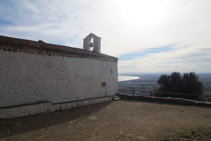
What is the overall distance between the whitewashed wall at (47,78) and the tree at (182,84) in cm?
1217

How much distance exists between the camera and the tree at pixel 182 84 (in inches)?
756

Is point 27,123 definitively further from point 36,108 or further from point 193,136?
point 193,136

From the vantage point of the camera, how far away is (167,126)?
229 inches

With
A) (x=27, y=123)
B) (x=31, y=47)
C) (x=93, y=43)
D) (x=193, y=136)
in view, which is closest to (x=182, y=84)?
(x=93, y=43)

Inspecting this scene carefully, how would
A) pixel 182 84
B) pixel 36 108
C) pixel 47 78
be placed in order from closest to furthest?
pixel 36 108 → pixel 47 78 → pixel 182 84

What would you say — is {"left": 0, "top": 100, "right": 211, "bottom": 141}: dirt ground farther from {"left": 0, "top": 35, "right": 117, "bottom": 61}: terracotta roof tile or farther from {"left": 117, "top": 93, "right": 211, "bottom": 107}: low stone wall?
{"left": 117, "top": 93, "right": 211, "bottom": 107}: low stone wall

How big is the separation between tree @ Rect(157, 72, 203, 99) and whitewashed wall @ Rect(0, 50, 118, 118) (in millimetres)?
12173

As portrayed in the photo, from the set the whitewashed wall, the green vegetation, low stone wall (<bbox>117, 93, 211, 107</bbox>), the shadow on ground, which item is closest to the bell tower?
the whitewashed wall

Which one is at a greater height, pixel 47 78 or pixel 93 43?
pixel 93 43

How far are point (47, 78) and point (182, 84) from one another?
1977 cm

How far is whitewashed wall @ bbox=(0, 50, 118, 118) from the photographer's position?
723 cm

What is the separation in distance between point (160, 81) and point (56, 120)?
66.7 feet

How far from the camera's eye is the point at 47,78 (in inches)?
344

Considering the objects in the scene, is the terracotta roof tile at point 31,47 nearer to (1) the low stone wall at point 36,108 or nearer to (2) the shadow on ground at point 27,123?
(1) the low stone wall at point 36,108
